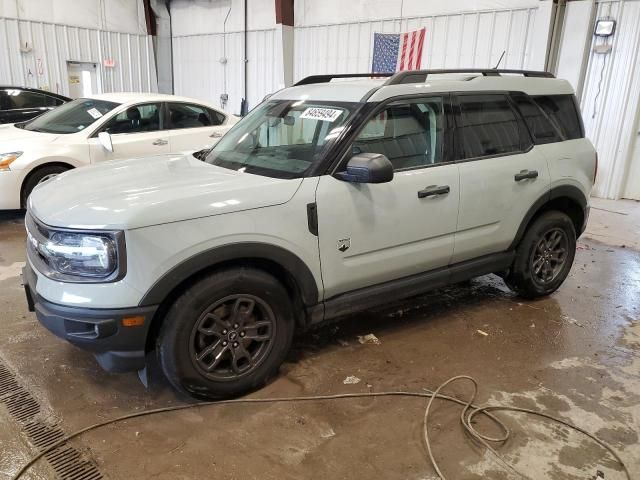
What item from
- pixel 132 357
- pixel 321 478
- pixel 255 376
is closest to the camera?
pixel 321 478

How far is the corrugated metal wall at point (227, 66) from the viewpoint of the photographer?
1188cm

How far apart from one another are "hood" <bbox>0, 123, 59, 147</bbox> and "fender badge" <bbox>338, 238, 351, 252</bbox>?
4736 millimetres

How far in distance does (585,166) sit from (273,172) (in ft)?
9.07

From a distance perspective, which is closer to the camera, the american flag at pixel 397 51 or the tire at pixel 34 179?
the tire at pixel 34 179

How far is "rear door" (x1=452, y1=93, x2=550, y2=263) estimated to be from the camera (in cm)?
358

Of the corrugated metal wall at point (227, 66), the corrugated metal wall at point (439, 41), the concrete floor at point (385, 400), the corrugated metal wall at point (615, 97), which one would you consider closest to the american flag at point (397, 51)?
the corrugated metal wall at point (439, 41)

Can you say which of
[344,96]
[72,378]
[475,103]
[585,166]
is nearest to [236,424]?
[72,378]

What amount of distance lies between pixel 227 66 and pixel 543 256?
1035 cm

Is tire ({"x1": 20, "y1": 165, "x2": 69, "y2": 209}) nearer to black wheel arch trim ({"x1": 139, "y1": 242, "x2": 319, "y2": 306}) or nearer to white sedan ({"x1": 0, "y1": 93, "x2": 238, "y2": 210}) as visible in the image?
white sedan ({"x1": 0, "y1": 93, "x2": 238, "y2": 210})

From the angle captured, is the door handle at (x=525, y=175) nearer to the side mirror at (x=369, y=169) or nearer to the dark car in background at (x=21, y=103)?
the side mirror at (x=369, y=169)

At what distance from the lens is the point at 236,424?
2.75m

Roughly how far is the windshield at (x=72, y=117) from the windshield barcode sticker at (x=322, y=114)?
421 cm

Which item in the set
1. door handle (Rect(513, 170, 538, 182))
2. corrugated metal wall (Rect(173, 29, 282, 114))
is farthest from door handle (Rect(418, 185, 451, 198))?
corrugated metal wall (Rect(173, 29, 282, 114))

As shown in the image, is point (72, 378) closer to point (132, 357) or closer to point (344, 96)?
point (132, 357)
